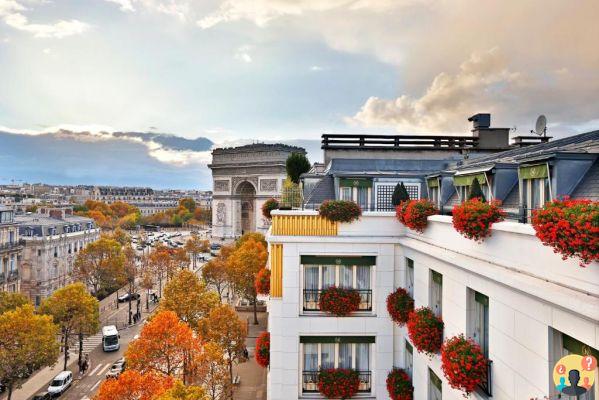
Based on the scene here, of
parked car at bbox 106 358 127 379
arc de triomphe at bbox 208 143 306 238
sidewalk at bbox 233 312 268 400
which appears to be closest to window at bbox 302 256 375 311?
sidewalk at bbox 233 312 268 400

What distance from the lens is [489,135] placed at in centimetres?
1745

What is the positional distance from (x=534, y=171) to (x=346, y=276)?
5.58 metres

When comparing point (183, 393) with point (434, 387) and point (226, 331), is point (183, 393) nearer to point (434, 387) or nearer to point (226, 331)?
point (434, 387)

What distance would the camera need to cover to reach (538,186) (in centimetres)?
736

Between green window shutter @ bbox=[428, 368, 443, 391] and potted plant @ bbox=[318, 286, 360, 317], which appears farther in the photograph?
potted plant @ bbox=[318, 286, 360, 317]

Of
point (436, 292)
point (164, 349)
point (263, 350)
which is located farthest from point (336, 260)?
point (164, 349)

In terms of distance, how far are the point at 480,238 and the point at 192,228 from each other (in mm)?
128271

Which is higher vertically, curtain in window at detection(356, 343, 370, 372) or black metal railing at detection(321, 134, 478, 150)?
black metal railing at detection(321, 134, 478, 150)

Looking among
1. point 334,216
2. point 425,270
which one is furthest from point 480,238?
point 334,216

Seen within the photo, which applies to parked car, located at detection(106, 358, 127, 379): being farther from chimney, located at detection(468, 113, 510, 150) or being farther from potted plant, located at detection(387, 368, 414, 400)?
chimney, located at detection(468, 113, 510, 150)

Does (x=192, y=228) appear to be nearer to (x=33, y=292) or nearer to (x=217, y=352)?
(x=33, y=292)

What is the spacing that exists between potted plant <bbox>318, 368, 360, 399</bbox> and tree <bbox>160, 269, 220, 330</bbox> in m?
13.3

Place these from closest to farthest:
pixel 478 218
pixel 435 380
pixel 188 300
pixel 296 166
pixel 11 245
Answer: pixel 478 218 → pixel 435 380 → pixel 296 166 → pixel 188 300 → pixel 11 245

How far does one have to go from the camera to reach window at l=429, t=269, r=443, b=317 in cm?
913
